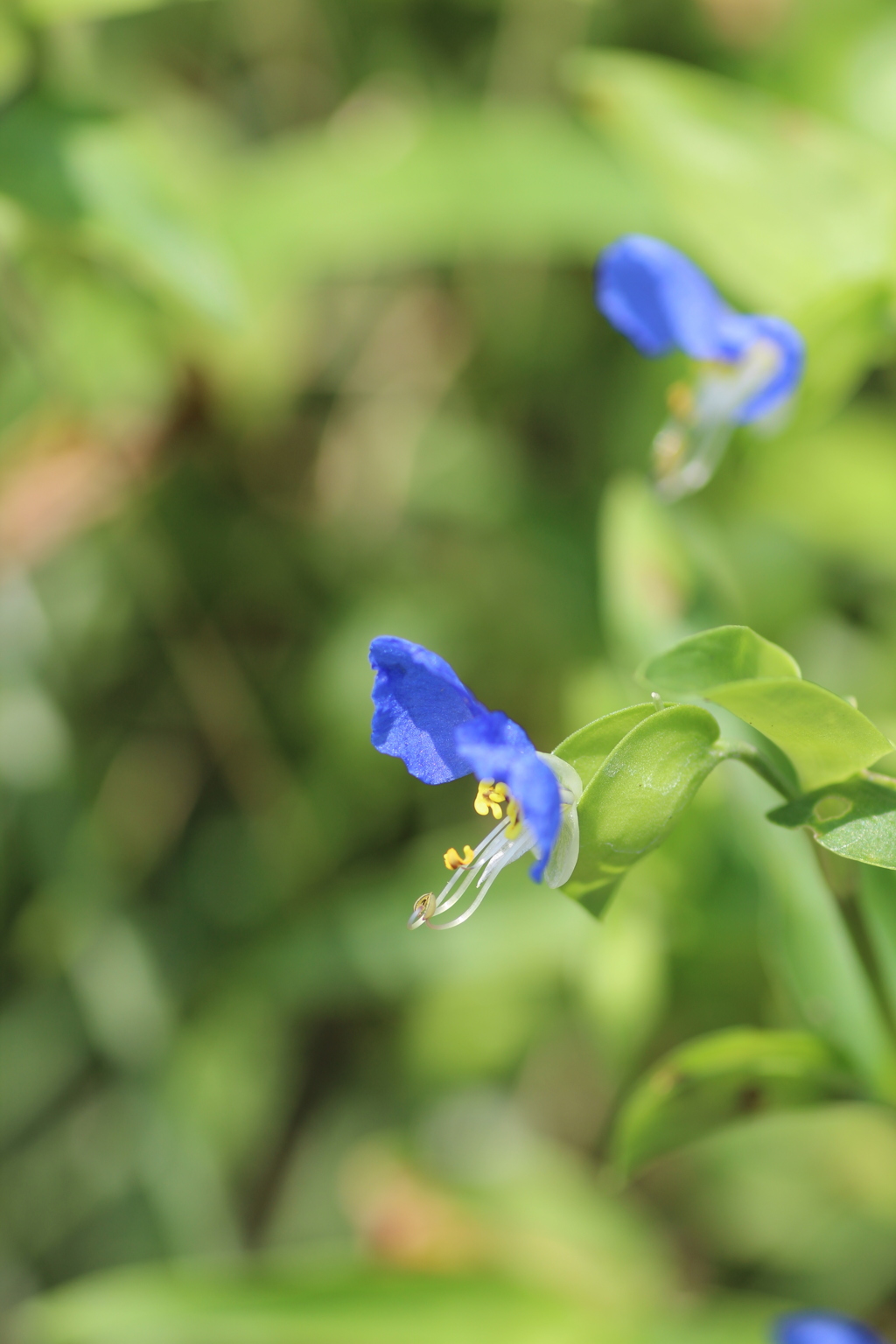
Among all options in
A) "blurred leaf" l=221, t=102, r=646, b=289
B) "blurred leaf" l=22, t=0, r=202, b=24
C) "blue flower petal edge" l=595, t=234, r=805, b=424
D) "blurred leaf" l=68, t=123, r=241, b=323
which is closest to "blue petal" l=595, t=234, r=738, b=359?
"blue flower petal edge" l=595, t=234, r=805, b=424

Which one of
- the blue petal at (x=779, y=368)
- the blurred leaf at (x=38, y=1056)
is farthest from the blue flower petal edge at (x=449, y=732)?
the blurred leaf at (x=38, y=1056)

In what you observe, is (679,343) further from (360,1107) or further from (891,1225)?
(360,1107)

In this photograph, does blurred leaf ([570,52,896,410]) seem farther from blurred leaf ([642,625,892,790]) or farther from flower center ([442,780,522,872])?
flower center ([442,780,522,872])

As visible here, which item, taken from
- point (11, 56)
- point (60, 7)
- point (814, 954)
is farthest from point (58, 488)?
point (814, 954)

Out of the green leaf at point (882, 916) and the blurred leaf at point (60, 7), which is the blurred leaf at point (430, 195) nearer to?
the blurred leaf at point (60, 7)

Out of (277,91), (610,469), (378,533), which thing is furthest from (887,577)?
(277,91)

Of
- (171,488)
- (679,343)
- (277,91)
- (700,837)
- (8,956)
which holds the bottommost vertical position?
(8,956)
